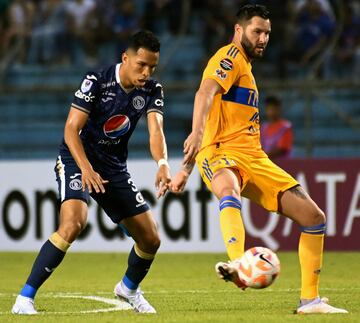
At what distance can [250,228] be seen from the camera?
14.1 meters

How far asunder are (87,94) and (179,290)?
2.66m

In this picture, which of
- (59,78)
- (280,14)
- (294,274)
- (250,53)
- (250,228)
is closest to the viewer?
(250,53)

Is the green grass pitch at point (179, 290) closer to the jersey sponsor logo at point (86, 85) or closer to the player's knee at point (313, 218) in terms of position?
the player's knee at point (313, 218)

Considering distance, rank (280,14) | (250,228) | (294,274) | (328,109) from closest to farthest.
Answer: (294,274) < (250,228) < (328,109) < (280,14)

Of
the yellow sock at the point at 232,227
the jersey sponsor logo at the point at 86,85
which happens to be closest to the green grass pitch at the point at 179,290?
Answer: the yellow sock at the point at 232,227

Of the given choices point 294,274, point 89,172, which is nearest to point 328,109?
point 294,274

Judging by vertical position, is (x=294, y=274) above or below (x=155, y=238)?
below

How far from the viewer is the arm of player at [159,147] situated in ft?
24.5

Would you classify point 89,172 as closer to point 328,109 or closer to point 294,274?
point 294,274

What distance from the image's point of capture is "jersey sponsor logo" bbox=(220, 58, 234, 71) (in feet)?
25.8

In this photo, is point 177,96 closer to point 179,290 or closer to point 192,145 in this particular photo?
point 179,290

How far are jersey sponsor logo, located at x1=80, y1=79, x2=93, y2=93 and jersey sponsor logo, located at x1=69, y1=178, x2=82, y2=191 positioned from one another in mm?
679

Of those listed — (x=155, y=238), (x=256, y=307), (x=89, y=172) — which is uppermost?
(x=89, y=172)

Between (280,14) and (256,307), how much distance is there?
9.08 meters
